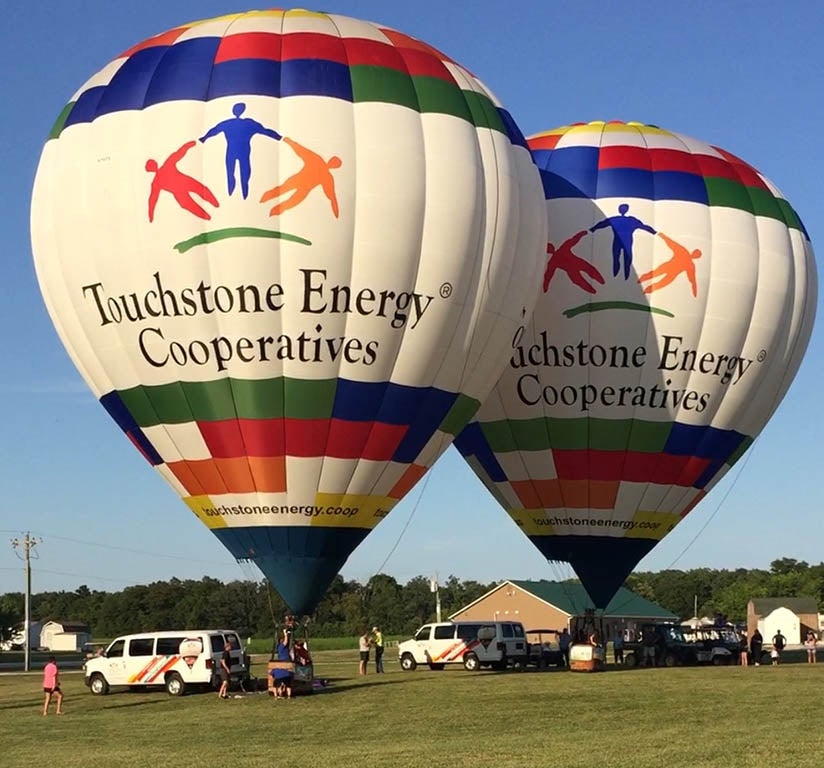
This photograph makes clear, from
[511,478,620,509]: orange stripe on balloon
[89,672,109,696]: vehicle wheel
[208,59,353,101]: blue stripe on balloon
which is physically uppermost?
[208,59,353,101]: blue stripe on balloon

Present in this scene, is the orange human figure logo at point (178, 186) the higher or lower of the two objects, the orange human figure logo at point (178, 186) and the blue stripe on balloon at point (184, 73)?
the lower

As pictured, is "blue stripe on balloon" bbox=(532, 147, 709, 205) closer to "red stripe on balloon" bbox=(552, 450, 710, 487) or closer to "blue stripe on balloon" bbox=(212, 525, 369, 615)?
"red stripe on balloon" bbox=(552, 450, 710, 487)

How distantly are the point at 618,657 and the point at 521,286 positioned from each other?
15158mm

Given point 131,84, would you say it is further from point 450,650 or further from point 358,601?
point 358,601

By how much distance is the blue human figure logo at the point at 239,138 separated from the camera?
25438 millimetres

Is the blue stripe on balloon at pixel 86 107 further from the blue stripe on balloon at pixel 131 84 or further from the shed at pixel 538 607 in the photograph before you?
the shed at pixel 538 607

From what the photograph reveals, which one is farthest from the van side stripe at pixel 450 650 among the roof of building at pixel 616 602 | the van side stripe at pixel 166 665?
the roof of building at pixel 616 602

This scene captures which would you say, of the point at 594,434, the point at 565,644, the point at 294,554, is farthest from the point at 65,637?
the point at 294,554

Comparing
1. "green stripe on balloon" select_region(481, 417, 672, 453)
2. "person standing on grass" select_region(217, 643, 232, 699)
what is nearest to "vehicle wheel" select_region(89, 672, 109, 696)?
"person standing on grass" select_region(217, 643, 232, 699)

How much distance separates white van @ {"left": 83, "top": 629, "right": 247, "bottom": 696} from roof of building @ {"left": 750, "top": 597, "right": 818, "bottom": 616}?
72.9 m

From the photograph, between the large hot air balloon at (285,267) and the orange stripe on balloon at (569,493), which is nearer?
the large hot air balloon at (285,267)

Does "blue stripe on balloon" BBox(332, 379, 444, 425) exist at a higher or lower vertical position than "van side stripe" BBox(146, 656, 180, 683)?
higher

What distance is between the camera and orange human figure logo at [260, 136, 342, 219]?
83.1ft

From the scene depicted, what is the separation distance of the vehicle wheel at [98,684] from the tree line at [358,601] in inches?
2238
